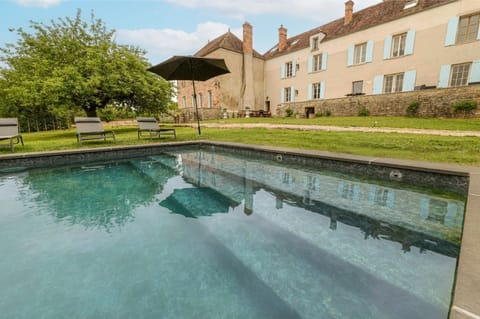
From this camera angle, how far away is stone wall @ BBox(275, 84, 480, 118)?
10562 millimetres

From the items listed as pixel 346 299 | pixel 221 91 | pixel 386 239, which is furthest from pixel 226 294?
pixel 221 91

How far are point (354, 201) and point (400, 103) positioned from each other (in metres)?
12.8

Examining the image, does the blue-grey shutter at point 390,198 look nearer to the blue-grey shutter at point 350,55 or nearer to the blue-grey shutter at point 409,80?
the blue-grey shutter at point 409,80

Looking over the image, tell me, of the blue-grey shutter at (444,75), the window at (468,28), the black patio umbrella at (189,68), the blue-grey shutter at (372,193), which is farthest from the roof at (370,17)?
the blue-grey shutter at (372,193)

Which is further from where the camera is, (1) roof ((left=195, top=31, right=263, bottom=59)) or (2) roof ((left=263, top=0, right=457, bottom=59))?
(1) roof ((left=195, top=31, right=263, bottom=59))

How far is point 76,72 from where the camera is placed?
33.3 feet

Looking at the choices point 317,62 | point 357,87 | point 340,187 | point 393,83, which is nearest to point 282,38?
point 317,62

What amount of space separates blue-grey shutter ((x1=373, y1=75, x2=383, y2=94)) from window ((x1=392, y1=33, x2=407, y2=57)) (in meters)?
1.65

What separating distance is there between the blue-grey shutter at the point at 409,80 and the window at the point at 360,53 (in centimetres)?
330

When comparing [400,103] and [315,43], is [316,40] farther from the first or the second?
[400,103]

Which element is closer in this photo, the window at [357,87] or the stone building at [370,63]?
the stone building at [370,63]

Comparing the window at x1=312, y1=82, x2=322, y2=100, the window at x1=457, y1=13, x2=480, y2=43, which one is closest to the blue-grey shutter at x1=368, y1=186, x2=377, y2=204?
the window at x1=457, y1=13, x2=480, y2=43

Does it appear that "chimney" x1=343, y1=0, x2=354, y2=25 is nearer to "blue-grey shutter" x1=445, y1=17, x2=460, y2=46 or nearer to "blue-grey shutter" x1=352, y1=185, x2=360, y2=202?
"blue-grey shutter" x1=445, y1=17, x2=460, y2=46

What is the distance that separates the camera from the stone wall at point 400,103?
10.6 metres
